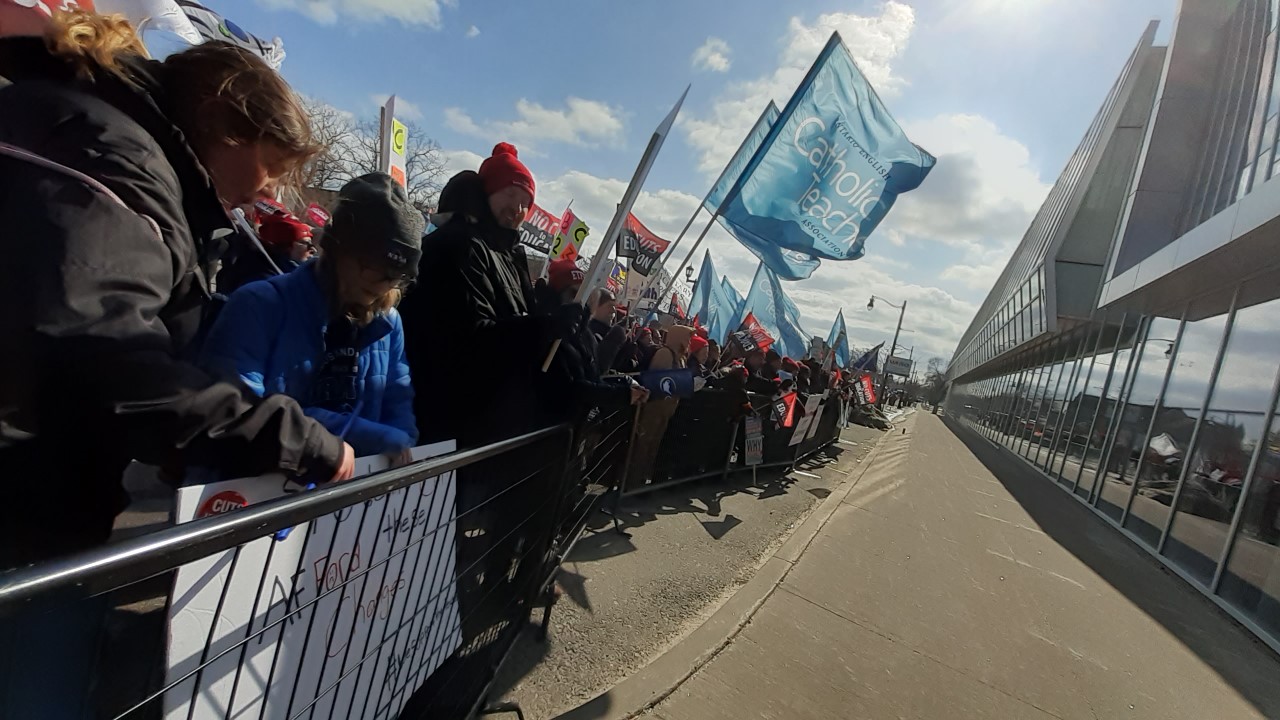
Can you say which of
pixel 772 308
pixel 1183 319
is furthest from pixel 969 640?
pixel 772 308

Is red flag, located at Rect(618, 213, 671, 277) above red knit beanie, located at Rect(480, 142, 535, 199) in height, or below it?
above

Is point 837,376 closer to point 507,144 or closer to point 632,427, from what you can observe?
point 632,427

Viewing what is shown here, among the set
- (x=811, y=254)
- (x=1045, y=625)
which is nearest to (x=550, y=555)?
(x=1045, y=625)

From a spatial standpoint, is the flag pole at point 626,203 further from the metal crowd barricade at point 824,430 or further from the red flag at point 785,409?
the metal crowd barricade at point 824,430

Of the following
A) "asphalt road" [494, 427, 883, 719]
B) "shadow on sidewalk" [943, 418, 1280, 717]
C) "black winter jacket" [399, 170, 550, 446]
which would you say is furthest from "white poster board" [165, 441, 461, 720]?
"shadow on sidewalk" [943, 418, 1280, 717]

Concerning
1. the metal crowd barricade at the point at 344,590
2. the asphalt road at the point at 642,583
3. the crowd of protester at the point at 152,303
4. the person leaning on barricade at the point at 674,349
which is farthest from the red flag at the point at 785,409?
the crowd of protester at the point at 152,303

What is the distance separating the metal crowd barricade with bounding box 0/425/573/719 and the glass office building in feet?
23.1

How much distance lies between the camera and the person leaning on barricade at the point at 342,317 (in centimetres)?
156

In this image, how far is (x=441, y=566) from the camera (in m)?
1.89

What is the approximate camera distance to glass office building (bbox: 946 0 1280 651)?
6.56 metres

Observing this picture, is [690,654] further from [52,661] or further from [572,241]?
[572,241]

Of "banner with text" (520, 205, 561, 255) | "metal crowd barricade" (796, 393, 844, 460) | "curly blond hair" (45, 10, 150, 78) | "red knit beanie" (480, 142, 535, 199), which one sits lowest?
"metal crowd barricade" (796, 393, 844, 460)

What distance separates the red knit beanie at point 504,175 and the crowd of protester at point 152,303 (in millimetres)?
785

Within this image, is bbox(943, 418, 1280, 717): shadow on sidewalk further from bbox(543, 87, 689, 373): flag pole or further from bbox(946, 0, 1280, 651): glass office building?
bbox(543, 87, 689, 373): flag pole
